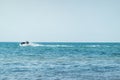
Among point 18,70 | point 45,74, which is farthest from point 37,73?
point 18,70

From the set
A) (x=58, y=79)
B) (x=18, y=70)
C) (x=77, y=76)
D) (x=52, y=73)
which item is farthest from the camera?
(x=18, y=70)

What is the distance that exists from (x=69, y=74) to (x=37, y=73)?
3.01 meters

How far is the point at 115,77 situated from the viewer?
27562 mm

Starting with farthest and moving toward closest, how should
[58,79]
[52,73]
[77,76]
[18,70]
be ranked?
[18,70], [52,73], [77,76], [58,79]

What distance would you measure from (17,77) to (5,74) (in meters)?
2.33

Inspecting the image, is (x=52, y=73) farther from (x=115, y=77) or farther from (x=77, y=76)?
(x=115, y=77)

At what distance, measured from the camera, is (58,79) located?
86.3ft

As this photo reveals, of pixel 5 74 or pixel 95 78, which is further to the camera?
pixel 5 74

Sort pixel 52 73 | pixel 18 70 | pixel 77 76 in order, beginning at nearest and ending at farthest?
pixel 77 76 < pixel 52 73 < pixel 18 70

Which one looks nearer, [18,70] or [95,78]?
[95,78]

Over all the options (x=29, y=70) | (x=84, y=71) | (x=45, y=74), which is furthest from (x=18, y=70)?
(x=84, y=71)

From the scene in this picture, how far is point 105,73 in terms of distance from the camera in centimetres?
3033

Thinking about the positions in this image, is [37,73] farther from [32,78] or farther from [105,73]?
[105,73]

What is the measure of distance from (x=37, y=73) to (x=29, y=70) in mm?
2329
